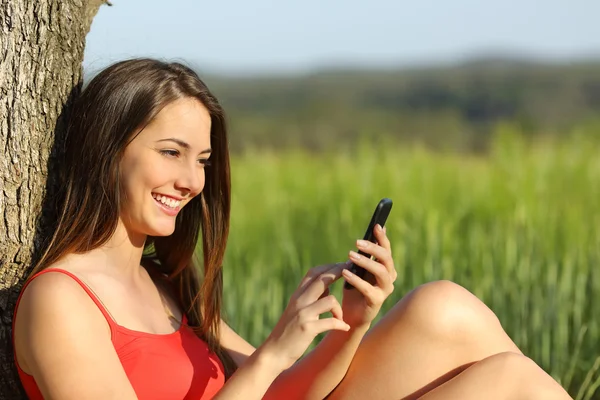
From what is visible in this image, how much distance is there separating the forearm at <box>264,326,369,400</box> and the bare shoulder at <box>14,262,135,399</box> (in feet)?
1.42

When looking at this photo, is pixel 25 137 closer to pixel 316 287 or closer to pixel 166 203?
pixel 166 203

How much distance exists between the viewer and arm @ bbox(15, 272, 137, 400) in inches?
54.6

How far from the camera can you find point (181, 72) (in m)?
1.68

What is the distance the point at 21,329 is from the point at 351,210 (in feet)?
7.50

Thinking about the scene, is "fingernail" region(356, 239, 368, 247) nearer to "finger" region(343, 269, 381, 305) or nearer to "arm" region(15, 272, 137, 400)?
"finger" region(343, 269, 381, 305)

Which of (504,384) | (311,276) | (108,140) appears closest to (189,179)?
(108,140)

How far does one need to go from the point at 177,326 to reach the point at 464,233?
2016 millimetres

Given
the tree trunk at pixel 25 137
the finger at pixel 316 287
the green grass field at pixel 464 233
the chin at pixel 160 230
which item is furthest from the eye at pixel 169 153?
the green grass field at pixel 464 233

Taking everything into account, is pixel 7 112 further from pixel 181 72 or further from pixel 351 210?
pixel 351 210

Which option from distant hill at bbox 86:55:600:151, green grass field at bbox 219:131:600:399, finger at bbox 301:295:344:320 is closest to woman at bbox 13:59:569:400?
finger at bbox 301:295:344:320

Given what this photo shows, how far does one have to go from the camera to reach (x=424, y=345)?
1.68 m

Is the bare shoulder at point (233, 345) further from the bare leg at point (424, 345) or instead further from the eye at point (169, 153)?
the eye at point (169, 153)

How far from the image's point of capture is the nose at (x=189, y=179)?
160cm

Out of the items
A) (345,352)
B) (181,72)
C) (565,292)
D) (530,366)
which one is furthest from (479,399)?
(565,292)
